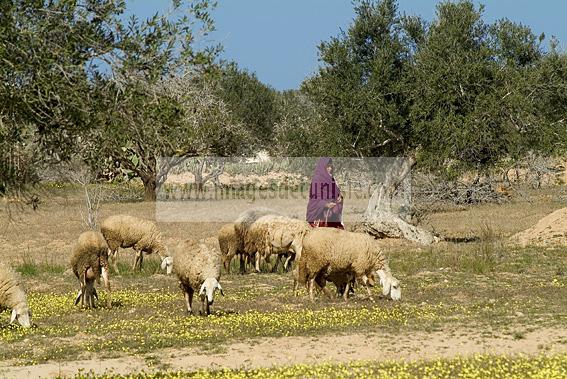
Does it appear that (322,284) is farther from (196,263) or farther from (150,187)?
(150,187)

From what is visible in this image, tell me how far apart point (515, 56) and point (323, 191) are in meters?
28.5

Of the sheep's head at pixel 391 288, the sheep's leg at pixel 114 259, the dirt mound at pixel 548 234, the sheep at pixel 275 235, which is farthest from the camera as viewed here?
the dirt mound at pixel 548 234

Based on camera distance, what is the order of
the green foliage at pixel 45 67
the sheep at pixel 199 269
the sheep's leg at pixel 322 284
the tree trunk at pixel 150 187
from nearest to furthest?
the green foliage at pixel 45 67
the sheep at pixel 199 269
the sheep's leg at pixel 322 284
the tree trunk at pixel 150 187

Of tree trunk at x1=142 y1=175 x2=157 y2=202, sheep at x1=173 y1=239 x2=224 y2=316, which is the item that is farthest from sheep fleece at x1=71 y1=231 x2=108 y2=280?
tree trunk at x1=142 y1=175 x2=157 y2=202

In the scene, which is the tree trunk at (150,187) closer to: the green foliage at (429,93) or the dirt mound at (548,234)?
the green foliage at (429,93)

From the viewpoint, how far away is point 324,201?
25.1 meters

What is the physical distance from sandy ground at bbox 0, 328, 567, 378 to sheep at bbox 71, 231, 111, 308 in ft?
16.4

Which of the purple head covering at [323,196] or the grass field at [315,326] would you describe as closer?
the grass field at [315,326]

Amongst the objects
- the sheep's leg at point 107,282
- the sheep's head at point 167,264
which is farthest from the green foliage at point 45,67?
the sheep's head at point 167,264

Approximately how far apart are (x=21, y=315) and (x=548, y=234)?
58.3 feet

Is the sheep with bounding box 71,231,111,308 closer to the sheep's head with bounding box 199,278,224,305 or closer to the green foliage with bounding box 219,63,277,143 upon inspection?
the sheep's head with bounding box 199,278,224,305

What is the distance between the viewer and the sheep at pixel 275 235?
2347 centimetres

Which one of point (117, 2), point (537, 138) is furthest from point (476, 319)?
point (537, 138)

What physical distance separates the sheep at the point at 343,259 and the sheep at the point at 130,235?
7.95 m
